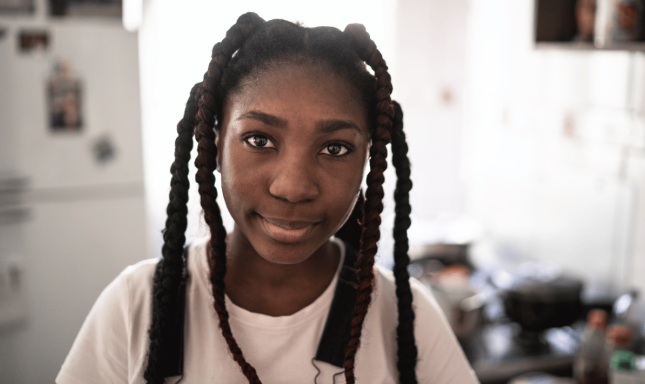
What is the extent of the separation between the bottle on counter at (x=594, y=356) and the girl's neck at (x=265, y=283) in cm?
92

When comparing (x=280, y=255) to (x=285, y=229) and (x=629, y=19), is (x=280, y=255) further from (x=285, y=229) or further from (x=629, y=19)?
(x=629, y=19)

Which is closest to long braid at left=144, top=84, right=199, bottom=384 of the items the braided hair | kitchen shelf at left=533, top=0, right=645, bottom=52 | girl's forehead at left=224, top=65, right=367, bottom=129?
the braided hair

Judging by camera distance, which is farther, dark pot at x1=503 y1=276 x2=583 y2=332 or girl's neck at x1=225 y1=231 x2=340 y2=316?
dark pot at x1=503 y1=276 x2=583 y2=332

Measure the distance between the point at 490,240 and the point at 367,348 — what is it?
78.5 inches

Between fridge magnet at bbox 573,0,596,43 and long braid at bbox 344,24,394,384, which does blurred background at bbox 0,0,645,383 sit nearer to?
fridge magnet at bbox 573,0,596,43

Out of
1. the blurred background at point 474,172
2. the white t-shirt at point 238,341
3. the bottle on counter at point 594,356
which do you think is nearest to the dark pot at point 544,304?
the blurred background at point 474,172

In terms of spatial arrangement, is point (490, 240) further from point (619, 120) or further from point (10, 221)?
point (10, 221)

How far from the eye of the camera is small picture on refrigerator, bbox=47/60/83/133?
2012 millimetres

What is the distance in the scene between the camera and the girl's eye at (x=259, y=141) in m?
0.71

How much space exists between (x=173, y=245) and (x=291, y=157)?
24 centimetres

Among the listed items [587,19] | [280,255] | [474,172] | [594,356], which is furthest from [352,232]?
[474,172]

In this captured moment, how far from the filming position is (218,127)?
2.55 feet

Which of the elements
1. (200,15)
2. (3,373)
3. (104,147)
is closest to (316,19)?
(200,15)

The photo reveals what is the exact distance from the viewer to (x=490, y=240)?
268cm
